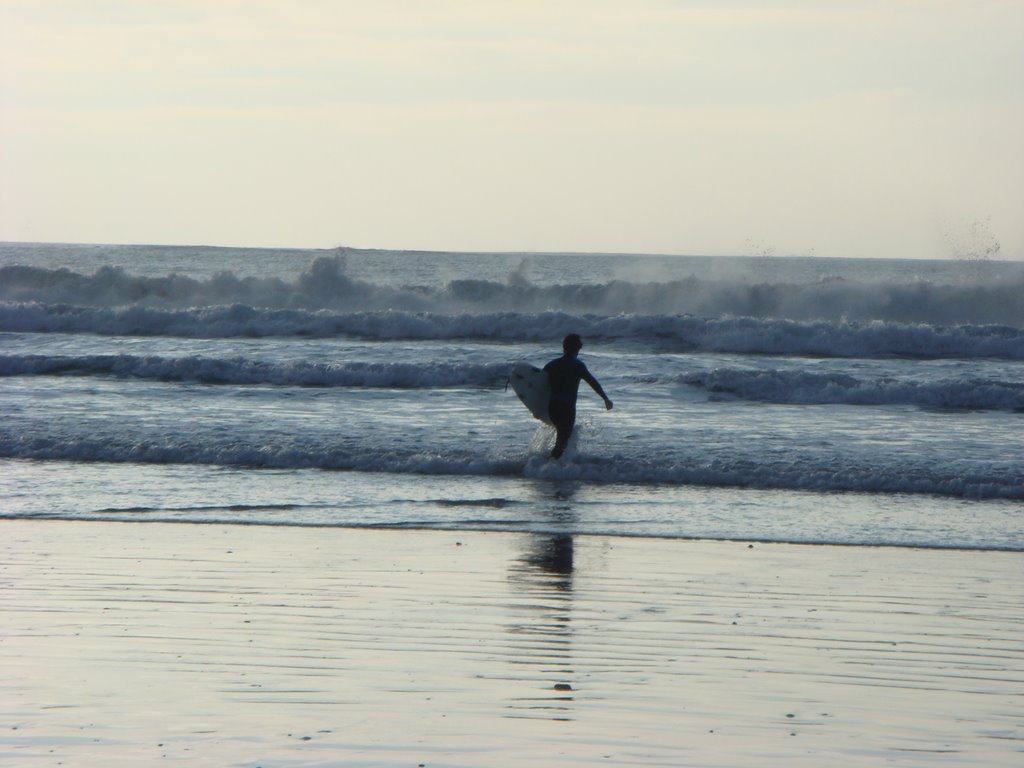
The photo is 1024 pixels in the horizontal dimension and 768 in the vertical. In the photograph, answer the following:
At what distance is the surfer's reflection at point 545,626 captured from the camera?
506 cm

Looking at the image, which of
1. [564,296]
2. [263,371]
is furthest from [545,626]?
[564,296]

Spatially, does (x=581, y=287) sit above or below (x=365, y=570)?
above

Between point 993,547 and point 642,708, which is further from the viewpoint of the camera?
point 993,547

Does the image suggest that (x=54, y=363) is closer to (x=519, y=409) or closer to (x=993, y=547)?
(x=519, y=409)

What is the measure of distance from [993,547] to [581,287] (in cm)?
2943

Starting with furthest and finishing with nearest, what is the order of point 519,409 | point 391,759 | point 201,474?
1. point 519,409
2. point 201,474
3. point 391,759

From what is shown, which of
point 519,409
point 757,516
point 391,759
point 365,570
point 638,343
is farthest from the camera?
point 638,343

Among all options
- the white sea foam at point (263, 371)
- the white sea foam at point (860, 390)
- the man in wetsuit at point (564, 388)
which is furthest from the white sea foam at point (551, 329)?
the man in wetsuit at point (564, 388)

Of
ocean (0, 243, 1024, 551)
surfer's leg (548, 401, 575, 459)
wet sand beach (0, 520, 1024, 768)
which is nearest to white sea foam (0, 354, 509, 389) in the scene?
ocean (0, 243, 1024, 551)

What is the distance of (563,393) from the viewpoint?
40.8 feet

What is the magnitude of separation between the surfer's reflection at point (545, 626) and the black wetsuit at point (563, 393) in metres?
3.25

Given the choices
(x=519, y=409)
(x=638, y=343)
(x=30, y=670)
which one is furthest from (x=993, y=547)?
(x=638, y=343)

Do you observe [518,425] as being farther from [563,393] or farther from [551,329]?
[551,329]

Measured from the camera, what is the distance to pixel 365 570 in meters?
7.77
